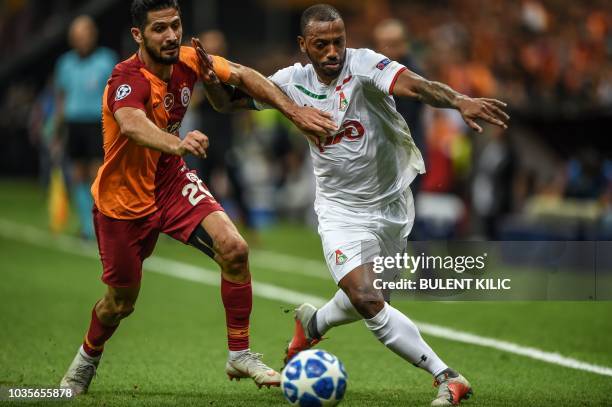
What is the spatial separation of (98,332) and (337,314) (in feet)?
4.96

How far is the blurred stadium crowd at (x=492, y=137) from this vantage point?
14.6 metres

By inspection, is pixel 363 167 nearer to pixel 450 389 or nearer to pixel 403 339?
pixel 403 339

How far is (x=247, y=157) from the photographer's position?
2195 centimetres

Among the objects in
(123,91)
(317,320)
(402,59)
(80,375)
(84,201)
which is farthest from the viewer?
(84,201)

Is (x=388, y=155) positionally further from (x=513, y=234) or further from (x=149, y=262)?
(x=513, y=234)

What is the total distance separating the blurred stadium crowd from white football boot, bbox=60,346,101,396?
4530mm

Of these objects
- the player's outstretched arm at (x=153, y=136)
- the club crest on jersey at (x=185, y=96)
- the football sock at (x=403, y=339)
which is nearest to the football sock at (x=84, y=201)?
the club crest on jersey at (x=185, y=96)

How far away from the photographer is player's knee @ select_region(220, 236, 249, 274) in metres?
6.54

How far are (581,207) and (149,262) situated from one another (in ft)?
17.7

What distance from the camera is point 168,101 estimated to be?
6.67 meters

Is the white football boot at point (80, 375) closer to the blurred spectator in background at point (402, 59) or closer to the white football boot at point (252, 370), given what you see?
the white football boot at point (252, 370)

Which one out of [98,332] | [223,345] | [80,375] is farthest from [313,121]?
[223,345]

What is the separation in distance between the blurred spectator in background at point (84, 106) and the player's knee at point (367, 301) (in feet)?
28.0

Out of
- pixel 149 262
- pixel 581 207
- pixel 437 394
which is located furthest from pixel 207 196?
pixel 581 207
